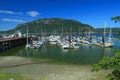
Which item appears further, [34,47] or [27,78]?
[34,47]

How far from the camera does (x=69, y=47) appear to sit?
79.1 metres

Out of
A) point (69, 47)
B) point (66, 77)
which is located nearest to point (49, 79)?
point (66, 77)

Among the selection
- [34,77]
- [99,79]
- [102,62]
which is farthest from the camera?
[34,77]

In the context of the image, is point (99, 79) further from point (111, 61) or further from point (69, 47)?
point (69, 47)

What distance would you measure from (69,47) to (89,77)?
166ft

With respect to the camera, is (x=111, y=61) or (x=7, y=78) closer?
(x=111, y=61)

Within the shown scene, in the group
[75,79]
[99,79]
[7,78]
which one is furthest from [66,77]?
[7,78]

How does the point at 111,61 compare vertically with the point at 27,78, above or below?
above

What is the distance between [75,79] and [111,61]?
56.3 feet

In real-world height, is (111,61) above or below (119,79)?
above

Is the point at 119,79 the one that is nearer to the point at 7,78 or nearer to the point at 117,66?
the point at 117,66

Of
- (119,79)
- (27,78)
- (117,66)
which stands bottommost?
(27,78)

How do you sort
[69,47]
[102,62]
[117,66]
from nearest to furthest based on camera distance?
[117,66] → [102,62] → [69,47]

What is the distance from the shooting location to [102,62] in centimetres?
1134
